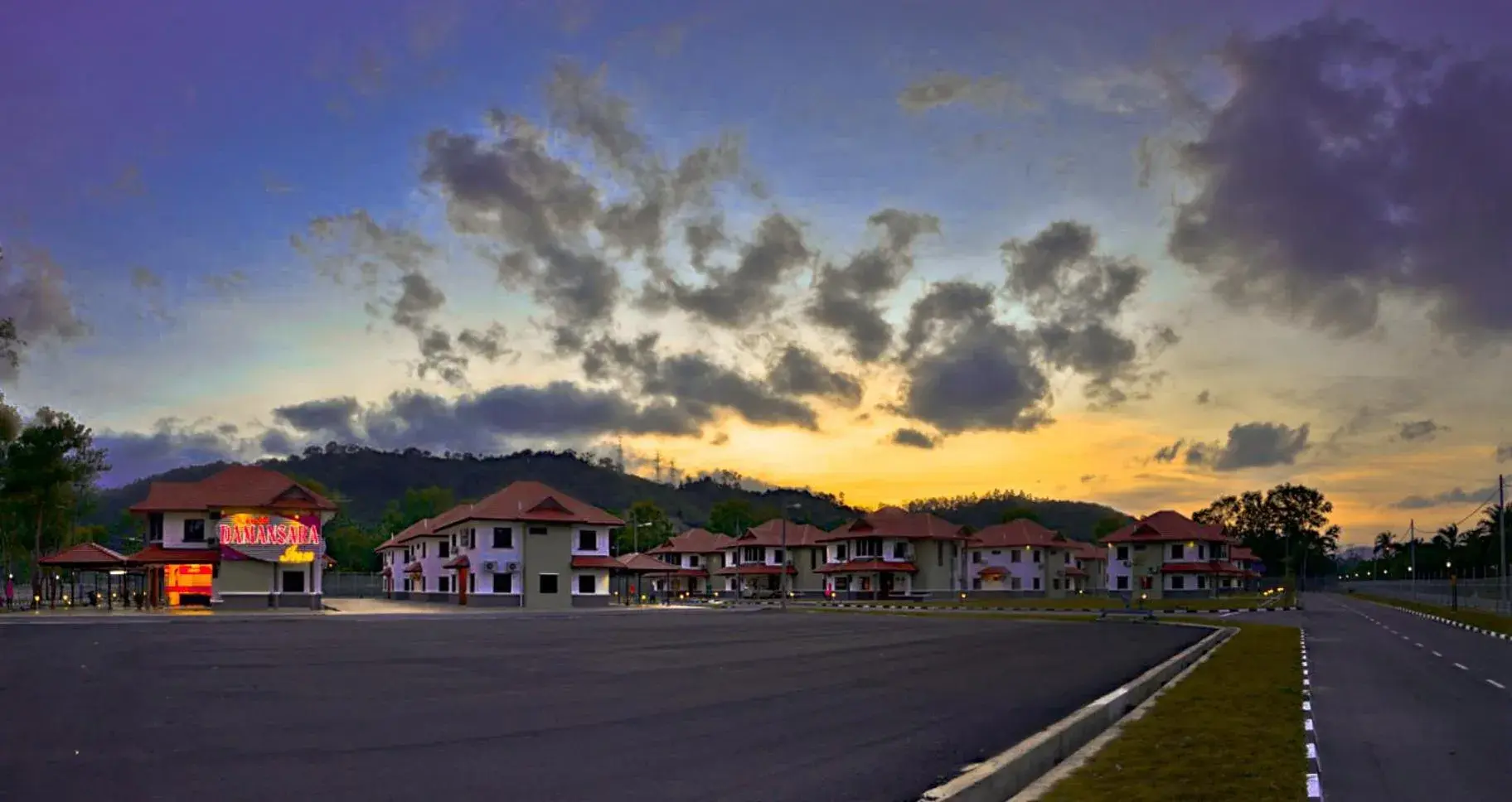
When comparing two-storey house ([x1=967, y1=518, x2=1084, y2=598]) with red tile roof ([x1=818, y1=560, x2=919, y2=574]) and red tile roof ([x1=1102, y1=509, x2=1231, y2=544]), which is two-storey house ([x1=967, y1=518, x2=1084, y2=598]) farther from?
red tile roof ([x1=818, y1=560, x2=919, y2=574])

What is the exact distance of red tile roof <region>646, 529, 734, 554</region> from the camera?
14625 centimetres

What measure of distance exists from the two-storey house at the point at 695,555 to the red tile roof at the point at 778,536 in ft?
28.2

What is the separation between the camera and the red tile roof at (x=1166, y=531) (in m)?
124

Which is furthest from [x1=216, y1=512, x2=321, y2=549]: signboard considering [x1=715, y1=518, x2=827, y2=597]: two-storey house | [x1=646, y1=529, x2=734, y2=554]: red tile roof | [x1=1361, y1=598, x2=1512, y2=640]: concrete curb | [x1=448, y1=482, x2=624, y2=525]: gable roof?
[x1=646, y1=529, x2=734, y2=554]: red tile roof

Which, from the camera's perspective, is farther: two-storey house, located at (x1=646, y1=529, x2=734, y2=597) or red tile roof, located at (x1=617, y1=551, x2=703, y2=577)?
two-storey house, located at (x1=646, y1=529, x2=734, y2=597)

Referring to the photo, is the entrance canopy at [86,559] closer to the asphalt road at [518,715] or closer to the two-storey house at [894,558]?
the asphalt road at [518,715]

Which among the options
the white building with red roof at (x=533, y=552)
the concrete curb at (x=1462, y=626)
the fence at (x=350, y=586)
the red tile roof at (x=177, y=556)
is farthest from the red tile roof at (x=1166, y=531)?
the red tile roof at (x=177, y=556)

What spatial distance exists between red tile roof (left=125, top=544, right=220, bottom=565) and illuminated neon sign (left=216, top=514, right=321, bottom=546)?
181 cm

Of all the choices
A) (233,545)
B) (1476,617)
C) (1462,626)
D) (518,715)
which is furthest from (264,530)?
(1476,617)

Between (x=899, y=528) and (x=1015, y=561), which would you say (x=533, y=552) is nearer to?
(x=899, y=528)

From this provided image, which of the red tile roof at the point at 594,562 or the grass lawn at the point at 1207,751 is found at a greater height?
the grass lawn at the point at 1207,751

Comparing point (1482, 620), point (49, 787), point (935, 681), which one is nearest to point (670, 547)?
point (1482, 620)

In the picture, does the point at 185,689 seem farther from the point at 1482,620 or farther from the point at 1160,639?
the point at 1482,620

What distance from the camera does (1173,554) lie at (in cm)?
12612
